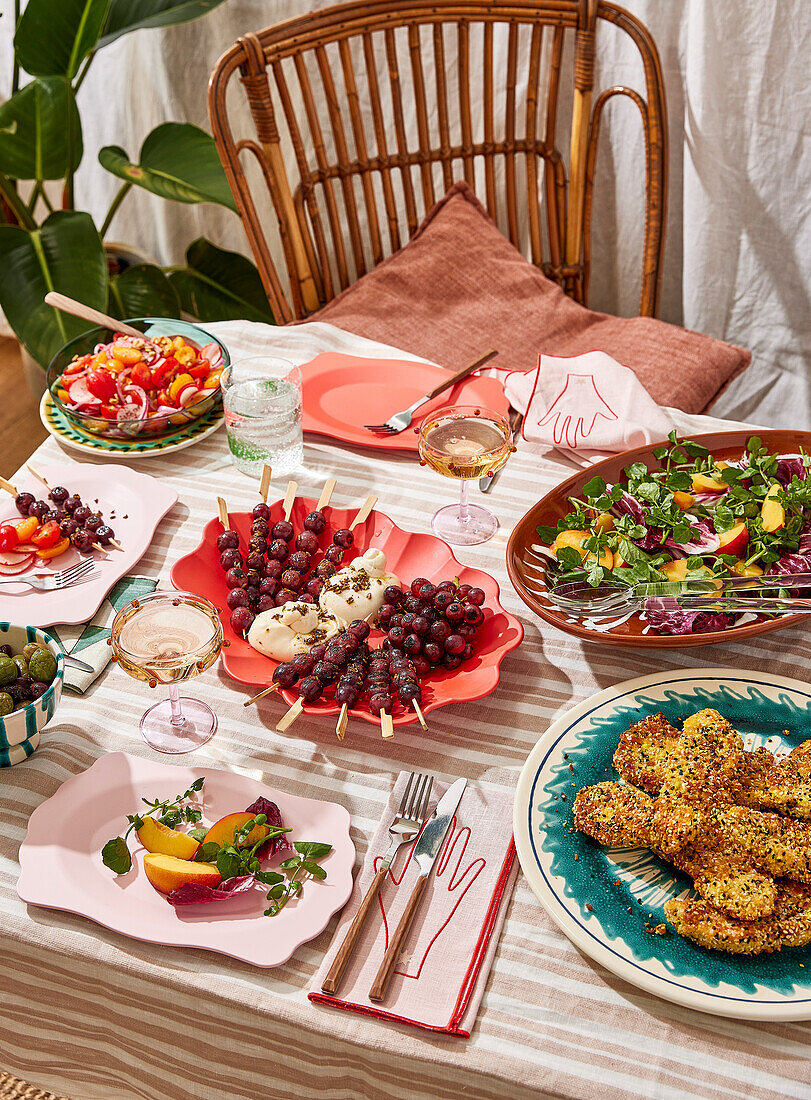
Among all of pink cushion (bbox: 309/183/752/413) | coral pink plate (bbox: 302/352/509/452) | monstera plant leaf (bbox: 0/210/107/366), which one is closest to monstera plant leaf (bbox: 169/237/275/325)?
monstera plant leaf (bbox: 0/210/107/366)

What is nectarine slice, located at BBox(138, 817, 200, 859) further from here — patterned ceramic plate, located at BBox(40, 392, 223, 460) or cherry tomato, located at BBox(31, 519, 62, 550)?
patterned ceramic plate, located at BBox(40, 392, 223, 460)

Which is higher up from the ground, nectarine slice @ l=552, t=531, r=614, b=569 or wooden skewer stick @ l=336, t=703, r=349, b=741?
nectarine slice @ l=552, t=531, r=614, b=569

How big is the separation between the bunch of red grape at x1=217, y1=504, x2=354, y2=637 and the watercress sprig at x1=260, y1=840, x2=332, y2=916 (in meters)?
0.32

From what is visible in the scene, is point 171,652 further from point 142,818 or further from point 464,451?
point 464,451

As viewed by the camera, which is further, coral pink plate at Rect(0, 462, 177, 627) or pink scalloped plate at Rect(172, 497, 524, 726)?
coral pink plate at Rect(0, 462, 177, 627)

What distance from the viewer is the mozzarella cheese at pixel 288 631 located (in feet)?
3.69

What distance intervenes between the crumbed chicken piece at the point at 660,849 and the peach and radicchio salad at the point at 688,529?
0.87 ft

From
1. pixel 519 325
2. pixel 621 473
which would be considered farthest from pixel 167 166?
pixel 621 473

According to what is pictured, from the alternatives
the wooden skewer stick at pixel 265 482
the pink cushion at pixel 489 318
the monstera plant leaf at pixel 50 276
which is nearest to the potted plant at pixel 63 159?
the monstera plant leaf at pixel 50 276

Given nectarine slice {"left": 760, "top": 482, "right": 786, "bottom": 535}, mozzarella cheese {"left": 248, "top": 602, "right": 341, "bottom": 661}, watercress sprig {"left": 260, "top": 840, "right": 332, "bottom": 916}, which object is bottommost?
watercress sprig {"left": 260, "top": 840, "right": 332, "bottom": 916}

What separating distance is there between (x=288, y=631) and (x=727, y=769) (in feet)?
1.64

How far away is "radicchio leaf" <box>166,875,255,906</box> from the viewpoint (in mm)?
875

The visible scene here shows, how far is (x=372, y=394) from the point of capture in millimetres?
1639

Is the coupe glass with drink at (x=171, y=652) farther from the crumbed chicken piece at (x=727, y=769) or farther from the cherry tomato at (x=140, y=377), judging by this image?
the cherry tomato at (x=140, y=377)
